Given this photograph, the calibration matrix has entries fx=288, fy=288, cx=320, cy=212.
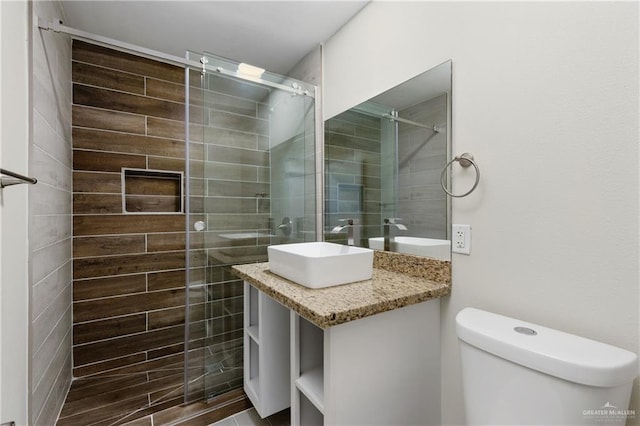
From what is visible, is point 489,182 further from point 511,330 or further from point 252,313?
point 252,313

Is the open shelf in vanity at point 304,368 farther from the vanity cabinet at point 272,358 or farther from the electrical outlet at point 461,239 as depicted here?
the electrical outlet at point 461,239

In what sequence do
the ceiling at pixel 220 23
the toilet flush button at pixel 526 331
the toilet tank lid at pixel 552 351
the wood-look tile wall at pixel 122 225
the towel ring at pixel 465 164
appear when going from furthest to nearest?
the wood-look tile wall at pixel 122 225 → the ceiling at pixel 220 23 → the towel ring at pixel 465 164 → the toilet flush button at pixel 526 331 → the toilet tank lid at pixel 552 351

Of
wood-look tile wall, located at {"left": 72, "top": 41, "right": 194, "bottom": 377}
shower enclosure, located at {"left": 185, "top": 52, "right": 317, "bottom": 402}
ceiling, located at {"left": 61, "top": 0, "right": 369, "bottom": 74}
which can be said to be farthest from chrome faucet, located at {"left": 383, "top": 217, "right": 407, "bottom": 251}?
wood-look tile wall, located at {"left": 72, "top": 41, "right": 194, "bottom": 377}

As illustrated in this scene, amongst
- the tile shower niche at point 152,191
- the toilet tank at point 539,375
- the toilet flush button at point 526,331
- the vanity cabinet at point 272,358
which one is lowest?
the vanity cabinet at point 272,358

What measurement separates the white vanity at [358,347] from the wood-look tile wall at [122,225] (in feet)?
3.91

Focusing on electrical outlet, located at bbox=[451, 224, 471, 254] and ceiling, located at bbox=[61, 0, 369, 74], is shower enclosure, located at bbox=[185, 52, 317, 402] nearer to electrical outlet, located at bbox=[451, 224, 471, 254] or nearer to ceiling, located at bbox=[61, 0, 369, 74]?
ceiling, located at bbox=[61, 0, 369, 74]

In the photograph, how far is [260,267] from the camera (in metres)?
1.67

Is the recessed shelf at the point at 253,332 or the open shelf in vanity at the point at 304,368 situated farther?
the recessed shelf at the point at 253,332

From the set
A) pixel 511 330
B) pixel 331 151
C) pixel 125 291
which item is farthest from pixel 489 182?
pixel 125 291

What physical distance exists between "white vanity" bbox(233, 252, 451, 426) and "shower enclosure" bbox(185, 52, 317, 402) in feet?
1.10

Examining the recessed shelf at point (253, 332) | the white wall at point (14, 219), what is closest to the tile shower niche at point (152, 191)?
the white wall at point (14, 219)

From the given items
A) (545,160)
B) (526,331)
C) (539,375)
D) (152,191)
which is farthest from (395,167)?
(152,191)

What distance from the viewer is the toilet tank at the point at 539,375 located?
714 mm

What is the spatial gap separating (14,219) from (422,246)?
164 centimetres
